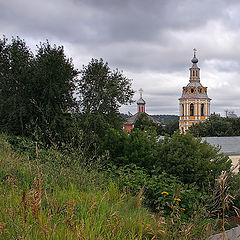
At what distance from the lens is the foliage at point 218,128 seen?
143 ft

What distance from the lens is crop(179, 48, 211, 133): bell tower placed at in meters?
59.6

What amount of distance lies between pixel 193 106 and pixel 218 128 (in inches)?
656

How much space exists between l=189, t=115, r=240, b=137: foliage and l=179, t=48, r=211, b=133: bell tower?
1229 centimetres

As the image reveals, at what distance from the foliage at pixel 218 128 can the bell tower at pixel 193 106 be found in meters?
12.3

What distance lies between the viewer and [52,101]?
15086mm

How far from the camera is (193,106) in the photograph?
60125 millimetres

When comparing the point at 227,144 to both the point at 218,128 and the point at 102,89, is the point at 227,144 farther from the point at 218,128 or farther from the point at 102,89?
the point at 218,128

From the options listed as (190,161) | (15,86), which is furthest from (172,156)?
(15,86)

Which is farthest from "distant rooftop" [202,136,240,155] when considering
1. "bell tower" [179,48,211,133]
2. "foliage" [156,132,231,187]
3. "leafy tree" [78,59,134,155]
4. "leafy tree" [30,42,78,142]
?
"bell tower" [179,48,211,133]

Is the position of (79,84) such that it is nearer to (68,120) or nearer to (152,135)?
(68,120)

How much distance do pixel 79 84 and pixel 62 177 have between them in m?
14.9

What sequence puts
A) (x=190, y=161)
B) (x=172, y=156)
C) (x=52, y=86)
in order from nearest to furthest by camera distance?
(x=190, y=161), (x=172, y=156), (x=52, y=86)

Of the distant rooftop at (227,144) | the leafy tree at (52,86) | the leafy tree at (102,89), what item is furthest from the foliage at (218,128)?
the leafy tree at (52,86)

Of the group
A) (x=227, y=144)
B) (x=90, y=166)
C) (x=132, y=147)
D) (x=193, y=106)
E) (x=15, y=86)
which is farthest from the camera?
(x=193, y=106)
